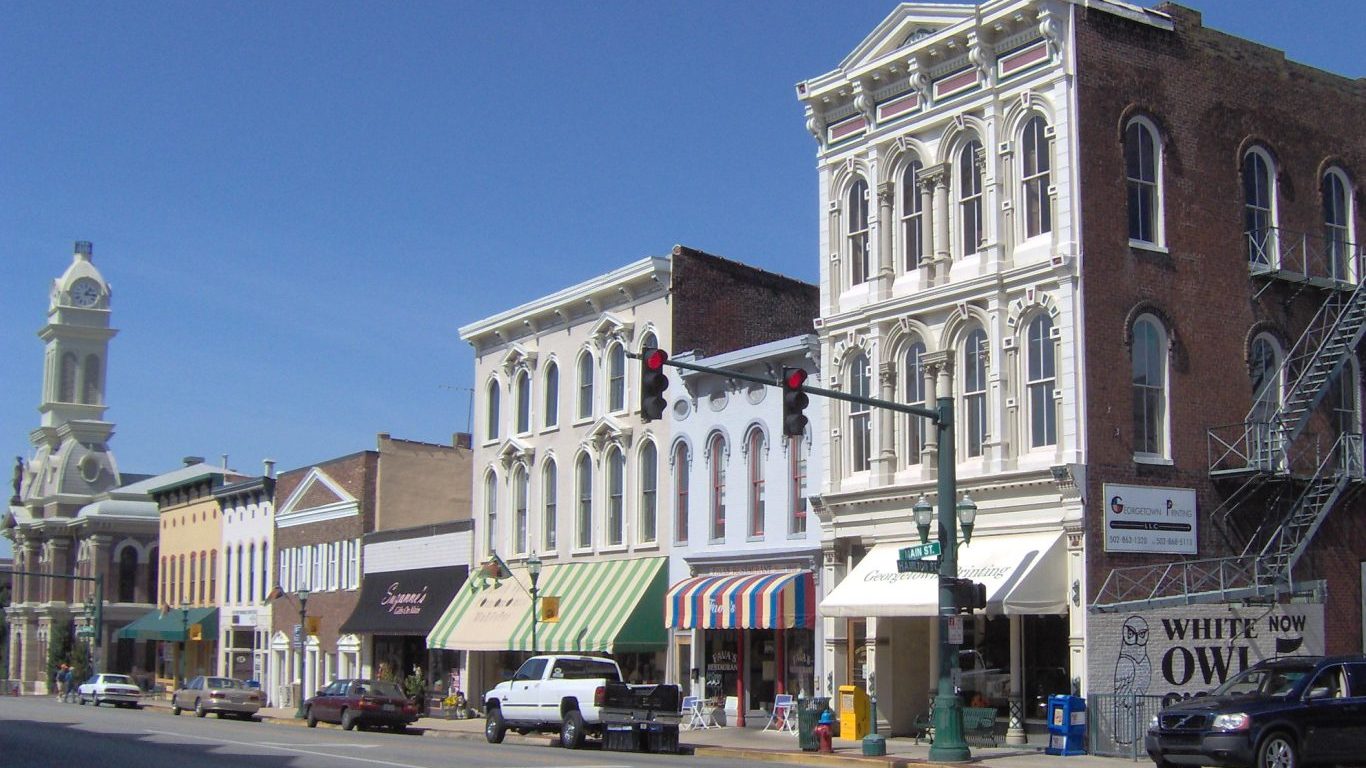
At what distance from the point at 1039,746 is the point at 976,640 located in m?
2.80

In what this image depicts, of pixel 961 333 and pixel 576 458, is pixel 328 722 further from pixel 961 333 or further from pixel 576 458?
pixel 961 333

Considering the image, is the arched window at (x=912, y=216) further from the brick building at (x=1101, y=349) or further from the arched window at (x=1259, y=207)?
the arched window at (x=1259, y=207)

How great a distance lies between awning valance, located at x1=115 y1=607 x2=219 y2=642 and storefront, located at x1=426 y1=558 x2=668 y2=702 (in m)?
23.5

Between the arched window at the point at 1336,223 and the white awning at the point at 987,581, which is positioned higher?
the arched window at the point at 1336,223

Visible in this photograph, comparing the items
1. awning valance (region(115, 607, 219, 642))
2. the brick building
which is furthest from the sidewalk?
awning valance (region(115, 607, 219, 642))

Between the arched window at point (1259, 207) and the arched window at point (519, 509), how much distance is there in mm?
21690

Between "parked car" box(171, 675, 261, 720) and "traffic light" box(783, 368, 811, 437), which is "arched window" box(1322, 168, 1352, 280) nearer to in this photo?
"traffic light" box(783, 368, 811, 437)

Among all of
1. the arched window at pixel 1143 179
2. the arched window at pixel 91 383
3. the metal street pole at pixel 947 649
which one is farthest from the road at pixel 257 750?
the arched window at pixel 91 383

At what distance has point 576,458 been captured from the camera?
43.4m

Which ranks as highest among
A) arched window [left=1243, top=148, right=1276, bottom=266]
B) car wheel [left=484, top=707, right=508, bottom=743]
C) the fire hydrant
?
arched window [left=1243, top=148, right=1276, bottom=266]

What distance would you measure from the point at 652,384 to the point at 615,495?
2025cm

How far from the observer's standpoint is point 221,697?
4769 cm

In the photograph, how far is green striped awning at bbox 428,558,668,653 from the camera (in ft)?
128

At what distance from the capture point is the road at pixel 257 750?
23938 mm
